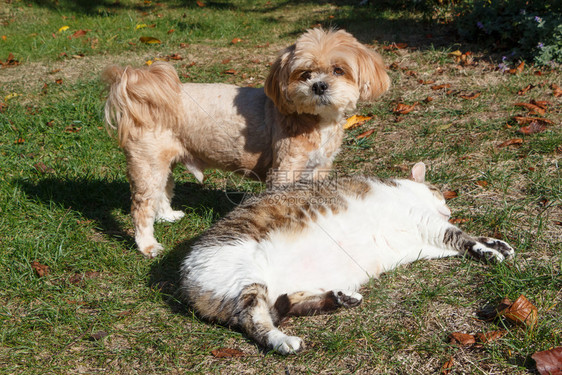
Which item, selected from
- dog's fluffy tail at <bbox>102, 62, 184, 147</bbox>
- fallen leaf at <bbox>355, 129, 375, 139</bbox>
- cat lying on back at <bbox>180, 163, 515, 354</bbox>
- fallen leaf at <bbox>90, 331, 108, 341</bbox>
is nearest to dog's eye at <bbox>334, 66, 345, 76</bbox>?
cat lying on back at <bbox>180, 163, 515, 354</bbox>

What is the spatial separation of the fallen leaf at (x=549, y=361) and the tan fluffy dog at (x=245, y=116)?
82.6 inches

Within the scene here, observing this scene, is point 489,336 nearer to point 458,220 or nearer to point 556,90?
point 458,220

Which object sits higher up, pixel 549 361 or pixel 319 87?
pixel 319 87

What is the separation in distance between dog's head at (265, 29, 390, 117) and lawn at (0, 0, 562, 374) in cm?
122

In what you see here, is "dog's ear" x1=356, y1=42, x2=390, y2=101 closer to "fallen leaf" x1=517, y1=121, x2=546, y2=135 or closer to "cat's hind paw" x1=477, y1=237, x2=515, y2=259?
"cat's hind paw" x1=477, y1=237, x2=515, y2=259

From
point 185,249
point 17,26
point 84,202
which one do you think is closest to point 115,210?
point 84,202

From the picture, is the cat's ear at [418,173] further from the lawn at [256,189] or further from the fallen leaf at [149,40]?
the fallen leaf at [149,40]

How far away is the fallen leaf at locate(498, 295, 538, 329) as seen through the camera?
8.00 ft

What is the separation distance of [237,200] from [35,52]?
20.0 feet

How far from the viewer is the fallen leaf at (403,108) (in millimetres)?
5770

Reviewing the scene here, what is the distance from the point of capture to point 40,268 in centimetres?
352

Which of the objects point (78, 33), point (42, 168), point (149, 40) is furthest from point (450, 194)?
point (78, 33)

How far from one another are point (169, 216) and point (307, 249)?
6.29 ft

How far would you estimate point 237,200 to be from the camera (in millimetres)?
4715
